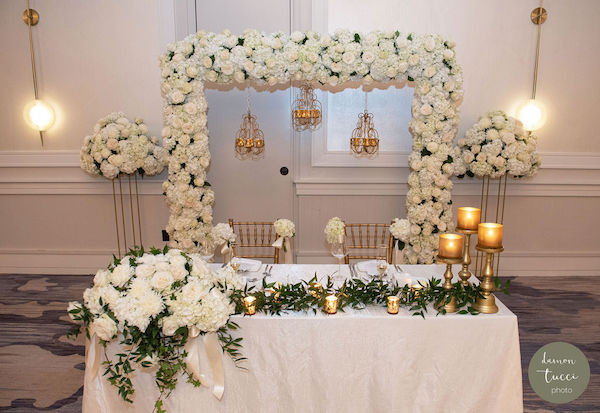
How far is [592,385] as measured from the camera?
10.7ft

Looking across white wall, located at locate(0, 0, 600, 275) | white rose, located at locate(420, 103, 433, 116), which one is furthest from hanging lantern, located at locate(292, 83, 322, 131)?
white rose, located at locate(420, 103, 433, 116)

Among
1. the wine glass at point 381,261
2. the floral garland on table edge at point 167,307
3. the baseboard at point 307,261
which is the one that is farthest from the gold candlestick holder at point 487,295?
the baseboard at point 307,261

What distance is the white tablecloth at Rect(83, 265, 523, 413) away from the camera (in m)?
2.36

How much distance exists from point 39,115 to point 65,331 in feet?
8.85

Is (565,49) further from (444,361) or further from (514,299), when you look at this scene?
(444,361)

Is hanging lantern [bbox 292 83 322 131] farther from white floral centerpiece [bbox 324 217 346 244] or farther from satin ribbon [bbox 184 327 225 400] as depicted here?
satin ribbon [bbox 184 327 225 400]

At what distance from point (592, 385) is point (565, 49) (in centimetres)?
384

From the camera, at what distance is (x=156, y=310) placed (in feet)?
6.64

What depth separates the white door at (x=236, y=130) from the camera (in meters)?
5.15

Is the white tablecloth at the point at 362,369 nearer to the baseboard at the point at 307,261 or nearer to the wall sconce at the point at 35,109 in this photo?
the baseboard at the point at 307,261

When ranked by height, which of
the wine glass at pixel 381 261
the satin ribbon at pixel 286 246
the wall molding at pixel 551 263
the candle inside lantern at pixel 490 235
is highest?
the candle inside lantern at pixel 490 235

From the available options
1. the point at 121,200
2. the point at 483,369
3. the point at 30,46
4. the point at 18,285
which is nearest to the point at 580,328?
the point at 483,369

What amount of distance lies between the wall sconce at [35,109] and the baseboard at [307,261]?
150 centimetres

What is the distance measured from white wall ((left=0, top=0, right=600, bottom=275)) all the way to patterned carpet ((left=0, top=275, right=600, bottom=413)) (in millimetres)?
462
